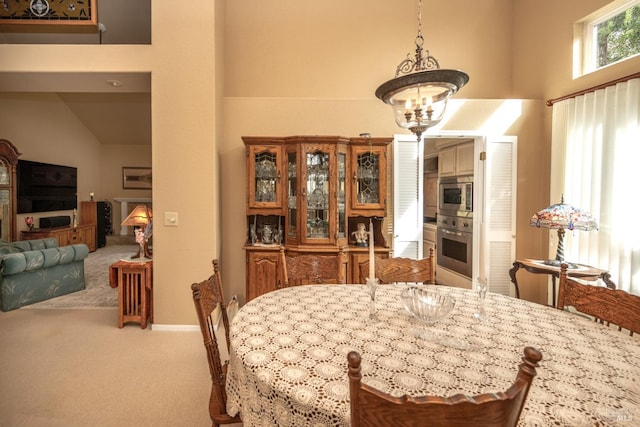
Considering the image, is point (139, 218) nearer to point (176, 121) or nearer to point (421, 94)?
point (176, 121)

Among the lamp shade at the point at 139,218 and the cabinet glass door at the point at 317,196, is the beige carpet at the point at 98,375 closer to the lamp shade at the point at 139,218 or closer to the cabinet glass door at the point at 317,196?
the lamp shade at the point at 139,218

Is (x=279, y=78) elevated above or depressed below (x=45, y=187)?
above

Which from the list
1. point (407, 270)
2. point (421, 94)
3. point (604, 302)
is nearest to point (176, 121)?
point (421, 94)

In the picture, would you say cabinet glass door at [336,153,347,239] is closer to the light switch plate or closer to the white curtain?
the light switch plate

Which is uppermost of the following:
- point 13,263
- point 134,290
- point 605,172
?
point 605,172

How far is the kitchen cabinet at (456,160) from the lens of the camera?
416 centimetres

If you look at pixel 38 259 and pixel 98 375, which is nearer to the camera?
pixel 98 375

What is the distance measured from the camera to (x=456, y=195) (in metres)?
4.36

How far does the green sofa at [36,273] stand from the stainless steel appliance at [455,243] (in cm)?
516

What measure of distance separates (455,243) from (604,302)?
9.51 ft

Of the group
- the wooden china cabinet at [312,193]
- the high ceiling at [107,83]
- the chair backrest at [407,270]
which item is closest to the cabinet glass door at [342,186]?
the wooden china cabinet at [312,193]

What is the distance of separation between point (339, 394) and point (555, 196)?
3515 millimetres

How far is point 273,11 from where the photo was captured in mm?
3889

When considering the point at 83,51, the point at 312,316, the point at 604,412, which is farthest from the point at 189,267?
the point at 604,412
